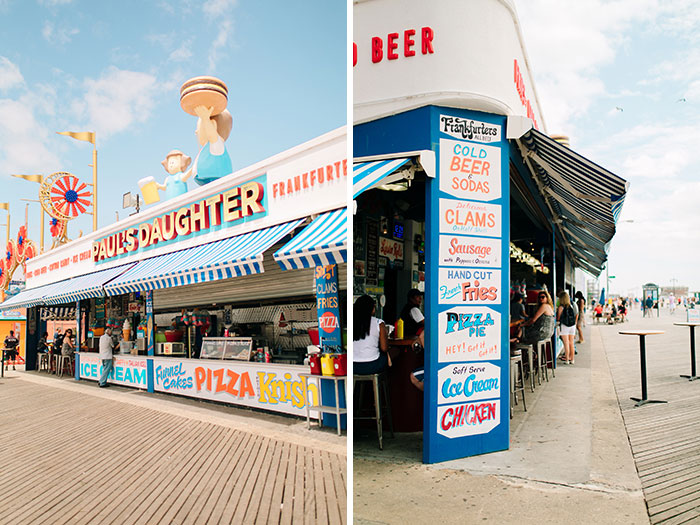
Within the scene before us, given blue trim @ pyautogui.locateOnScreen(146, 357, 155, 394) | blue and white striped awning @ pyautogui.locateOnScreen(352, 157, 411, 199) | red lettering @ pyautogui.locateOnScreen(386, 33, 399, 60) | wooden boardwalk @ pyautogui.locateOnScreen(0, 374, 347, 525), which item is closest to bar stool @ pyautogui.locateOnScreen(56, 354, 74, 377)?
blue trim @ pyautogui.locateOnScreen(146, 357, 155, 394)

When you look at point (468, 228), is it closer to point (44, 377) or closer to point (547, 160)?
point (547, 160)

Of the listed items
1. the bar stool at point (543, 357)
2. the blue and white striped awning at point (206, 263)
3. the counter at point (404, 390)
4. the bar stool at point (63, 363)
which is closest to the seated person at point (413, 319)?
the counter at point (404, 390)

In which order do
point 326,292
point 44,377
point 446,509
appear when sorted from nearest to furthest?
point 446,509 < point 326,292 < point 44,377

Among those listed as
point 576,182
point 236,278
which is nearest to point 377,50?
point 576,182

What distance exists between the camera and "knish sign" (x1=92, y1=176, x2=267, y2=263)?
8891 mm

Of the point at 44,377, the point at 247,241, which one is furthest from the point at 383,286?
the point at 44,377

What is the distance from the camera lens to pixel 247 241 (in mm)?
8219

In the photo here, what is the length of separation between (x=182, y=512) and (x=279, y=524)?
83cm

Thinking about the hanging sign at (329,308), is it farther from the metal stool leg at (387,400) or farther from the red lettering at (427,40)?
the red lettering at (427,40)

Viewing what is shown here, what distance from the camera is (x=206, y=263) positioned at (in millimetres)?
8070

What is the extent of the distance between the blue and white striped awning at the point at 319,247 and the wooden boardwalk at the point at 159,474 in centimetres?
213

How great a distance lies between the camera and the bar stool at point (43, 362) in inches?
670

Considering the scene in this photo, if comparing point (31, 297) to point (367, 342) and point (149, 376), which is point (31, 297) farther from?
point (367, 342)

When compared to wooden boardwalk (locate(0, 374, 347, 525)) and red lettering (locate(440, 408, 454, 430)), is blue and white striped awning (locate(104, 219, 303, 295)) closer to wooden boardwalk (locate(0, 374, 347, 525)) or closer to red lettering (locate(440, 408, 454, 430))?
wooden boardwalk (locate(0, 374, 347, 525))
